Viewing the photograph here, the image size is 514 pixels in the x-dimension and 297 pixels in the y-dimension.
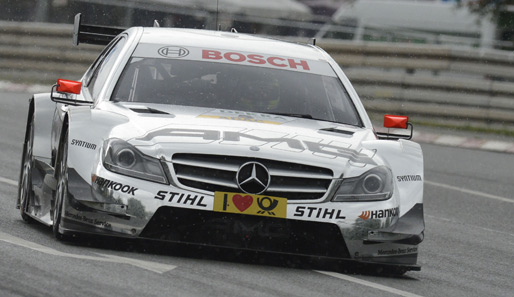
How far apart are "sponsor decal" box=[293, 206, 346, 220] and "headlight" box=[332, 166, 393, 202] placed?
0.27 ft

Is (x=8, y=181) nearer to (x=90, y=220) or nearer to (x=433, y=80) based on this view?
(x=90, y=220)

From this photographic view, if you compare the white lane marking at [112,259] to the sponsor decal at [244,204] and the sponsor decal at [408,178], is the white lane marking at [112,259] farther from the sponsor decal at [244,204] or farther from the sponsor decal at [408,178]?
the sponsor decal at [408,178]

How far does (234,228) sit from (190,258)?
0.35 meters

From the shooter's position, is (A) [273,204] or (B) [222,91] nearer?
(A) [273,204]

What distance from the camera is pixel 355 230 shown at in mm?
6945

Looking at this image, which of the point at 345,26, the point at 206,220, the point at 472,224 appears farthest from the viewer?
the point at 345,26

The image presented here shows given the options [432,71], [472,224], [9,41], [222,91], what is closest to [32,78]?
[9,41]

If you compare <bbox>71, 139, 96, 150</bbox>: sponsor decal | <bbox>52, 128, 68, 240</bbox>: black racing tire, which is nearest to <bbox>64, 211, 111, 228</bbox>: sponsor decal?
<bbox>52, 128, 68, 240</bbox>: black racing tire

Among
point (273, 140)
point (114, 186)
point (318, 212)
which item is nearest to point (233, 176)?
point (273, 140)

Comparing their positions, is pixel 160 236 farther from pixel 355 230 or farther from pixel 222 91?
pixel 222 91

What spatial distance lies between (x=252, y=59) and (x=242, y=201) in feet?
6.32

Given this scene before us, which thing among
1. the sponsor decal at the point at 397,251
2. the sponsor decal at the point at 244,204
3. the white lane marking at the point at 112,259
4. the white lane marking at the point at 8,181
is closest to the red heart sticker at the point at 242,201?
the sponsor decal at the point at 244,204

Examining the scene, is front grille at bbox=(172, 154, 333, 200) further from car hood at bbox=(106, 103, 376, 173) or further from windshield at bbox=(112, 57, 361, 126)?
windshield at bbox=(112, 57, 361, 126)

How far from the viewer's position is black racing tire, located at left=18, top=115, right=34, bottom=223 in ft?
26.8
